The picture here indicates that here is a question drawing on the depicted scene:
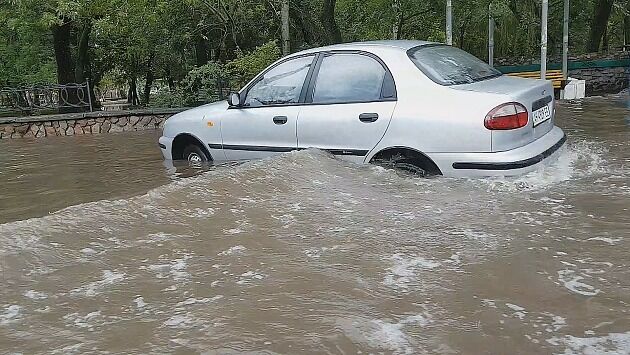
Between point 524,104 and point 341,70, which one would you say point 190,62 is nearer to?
point 341,70

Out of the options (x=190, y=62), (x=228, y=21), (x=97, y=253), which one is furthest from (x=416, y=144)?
(x=190, y=62)

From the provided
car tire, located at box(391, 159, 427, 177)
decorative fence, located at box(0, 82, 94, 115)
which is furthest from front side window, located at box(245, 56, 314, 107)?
decorative fence, located at box(0, 82, 94, 115)

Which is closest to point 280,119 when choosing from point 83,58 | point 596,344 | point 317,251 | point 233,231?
point 233,231

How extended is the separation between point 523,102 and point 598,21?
1898 centimetres

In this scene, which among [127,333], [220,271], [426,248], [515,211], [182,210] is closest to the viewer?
[127,333]

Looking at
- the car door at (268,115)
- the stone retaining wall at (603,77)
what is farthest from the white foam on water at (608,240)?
the stone retaining wall at (603,77)

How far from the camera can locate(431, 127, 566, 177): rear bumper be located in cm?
480

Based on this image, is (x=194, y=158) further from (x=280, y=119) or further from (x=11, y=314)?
(x=11, y=314)

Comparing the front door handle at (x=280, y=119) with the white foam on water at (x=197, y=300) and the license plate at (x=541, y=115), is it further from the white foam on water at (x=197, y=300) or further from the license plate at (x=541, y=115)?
the white foam on water at (x=197, y=300)

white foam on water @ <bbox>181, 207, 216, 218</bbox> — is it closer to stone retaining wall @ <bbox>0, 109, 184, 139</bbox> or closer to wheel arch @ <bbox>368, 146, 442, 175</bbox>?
wheel arch @ <bbox>368, 146, 442, 175</bbox>

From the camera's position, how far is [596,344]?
2.47 m

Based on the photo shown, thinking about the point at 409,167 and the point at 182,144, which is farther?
the point at 182,144

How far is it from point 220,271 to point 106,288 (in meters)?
Result: 0.60

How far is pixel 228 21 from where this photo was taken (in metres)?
13.8
